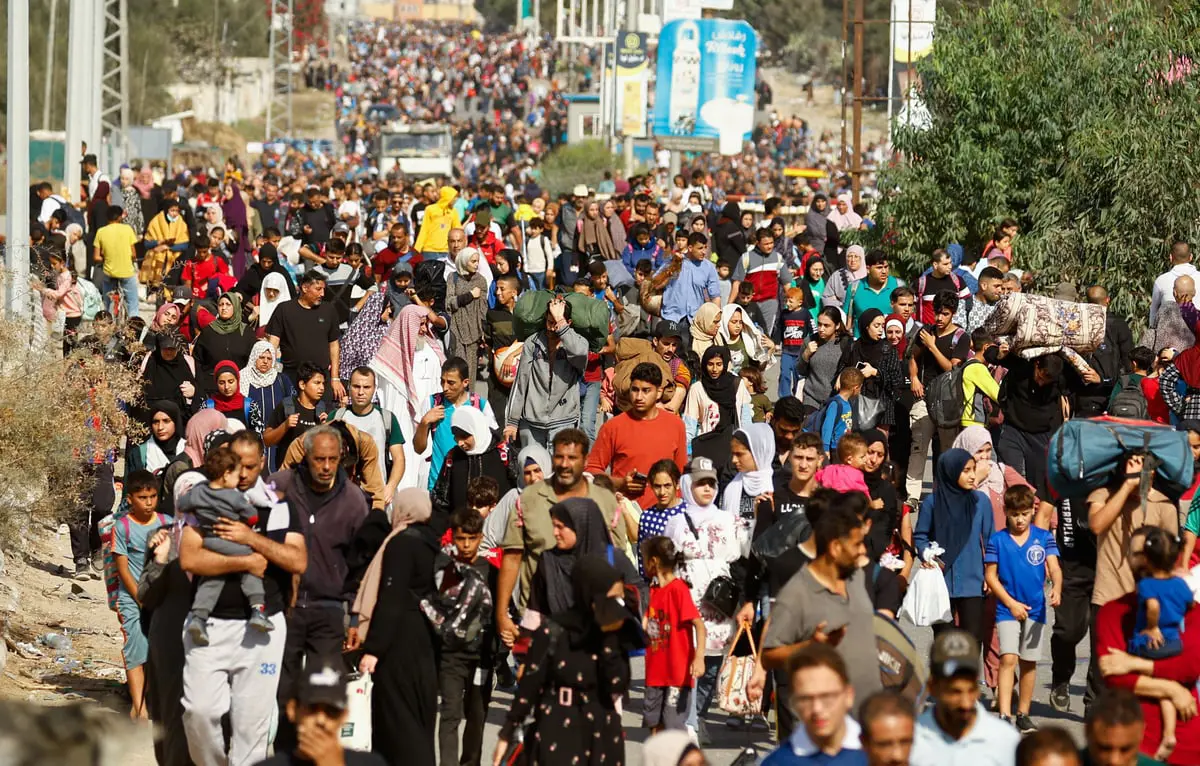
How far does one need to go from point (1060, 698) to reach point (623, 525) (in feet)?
8.87

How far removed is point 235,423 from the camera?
11961 mm

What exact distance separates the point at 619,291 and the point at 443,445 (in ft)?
28.6

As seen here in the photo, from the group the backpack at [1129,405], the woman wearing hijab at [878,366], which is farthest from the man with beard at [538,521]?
the woman wearing hijab at [878,366]

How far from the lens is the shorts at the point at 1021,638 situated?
10305mm

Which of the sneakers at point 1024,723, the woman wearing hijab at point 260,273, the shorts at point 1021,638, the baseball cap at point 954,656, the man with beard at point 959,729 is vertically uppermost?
the woman wearing hijab at point 260,273

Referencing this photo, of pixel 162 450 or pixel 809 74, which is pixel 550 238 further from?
pixel 809 74

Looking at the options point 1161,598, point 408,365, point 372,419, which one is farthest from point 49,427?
point 1161,598

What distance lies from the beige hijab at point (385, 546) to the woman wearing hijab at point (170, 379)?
19.1 feet

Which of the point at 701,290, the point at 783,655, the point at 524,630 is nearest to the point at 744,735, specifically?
the point at 524,630

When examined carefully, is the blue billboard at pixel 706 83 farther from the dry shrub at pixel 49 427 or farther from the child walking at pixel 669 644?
the child walking at pixel 669 644

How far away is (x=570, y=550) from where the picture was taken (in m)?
8.95

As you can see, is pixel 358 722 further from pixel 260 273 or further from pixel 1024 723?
pixel 260 273

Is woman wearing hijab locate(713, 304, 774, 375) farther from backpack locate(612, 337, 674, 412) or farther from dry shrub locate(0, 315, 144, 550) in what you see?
dry shrub locate(0, 315, 144, 550)

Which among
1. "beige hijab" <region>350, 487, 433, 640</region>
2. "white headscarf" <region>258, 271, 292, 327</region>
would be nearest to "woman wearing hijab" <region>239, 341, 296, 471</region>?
"white headscarf" <region>258, 271, 292, 327</region>
